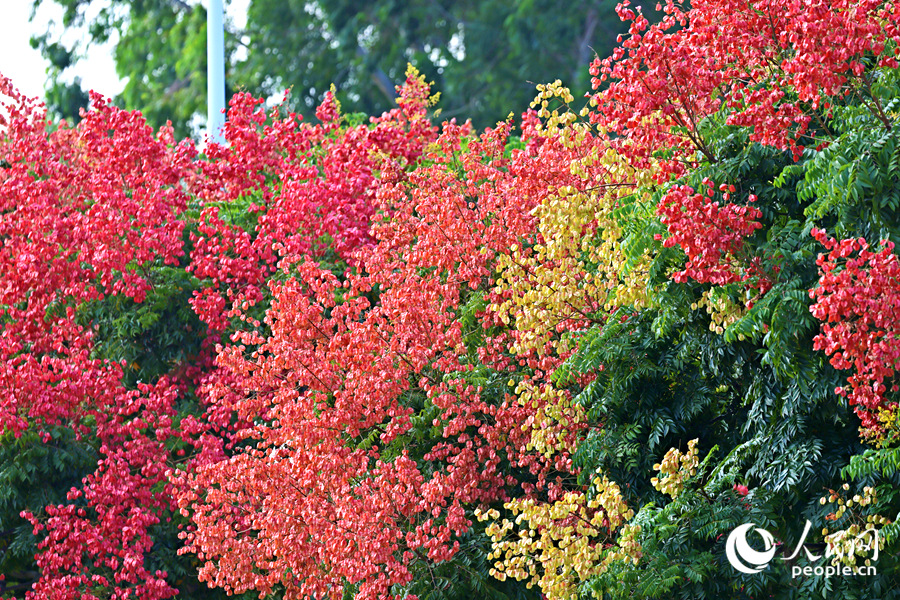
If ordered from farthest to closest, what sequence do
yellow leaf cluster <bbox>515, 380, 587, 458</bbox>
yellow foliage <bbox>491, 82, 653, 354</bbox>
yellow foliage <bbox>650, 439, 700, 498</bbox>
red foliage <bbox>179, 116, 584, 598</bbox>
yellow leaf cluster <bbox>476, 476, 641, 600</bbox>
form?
red foliage <bbox>179, 116, 584, 598</bbox> → yellow leaf cluster <bbox>515, 380, 587, 458</bbox> → yellow foliage <bbox>491, 82, 653, 354</bbox> → yellow leaf cluster <bbox>476, 476, 641, 600</bbox> → yellow foliage <bbox>650, 439, 700, 498</bbox>

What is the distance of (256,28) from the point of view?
32531 mm

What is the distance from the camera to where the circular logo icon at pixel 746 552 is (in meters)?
7.85

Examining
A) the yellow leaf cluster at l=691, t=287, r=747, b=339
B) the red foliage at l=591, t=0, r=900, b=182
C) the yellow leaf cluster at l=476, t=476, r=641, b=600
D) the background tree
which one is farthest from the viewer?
the background tree

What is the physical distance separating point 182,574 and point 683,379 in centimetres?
582

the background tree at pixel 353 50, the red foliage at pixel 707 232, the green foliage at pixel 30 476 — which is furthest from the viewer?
the background tree at pixel 353 50

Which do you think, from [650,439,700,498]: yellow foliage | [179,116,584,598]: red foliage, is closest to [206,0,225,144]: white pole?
[179,116,584,598]: red foliage

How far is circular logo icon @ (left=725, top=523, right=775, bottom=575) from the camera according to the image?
785cm

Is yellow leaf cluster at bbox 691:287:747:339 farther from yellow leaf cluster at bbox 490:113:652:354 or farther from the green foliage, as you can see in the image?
the green foliage

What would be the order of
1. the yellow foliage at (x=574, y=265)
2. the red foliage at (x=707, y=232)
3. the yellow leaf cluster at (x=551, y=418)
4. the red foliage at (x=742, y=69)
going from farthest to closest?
the yellow leaf cluster at (x=551, y=418)
the yellow foliage at (x=574, y=265)
the red foliage at (x=707, y=232)
the red foliage at (x=742, y=69)

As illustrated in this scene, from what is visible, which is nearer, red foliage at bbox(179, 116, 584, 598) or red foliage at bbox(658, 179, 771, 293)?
red foliage at bbox(658, 179, 771, 293)

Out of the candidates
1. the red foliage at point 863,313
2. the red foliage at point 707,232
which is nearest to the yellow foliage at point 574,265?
the red foliage at point 707,232

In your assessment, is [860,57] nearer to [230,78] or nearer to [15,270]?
[15,270]

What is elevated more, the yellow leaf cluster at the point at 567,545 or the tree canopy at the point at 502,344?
the tree canopy at the point at 502,344

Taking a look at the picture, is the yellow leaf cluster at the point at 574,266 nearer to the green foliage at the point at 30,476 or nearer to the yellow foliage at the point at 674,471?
the yellow foliage at the point at 674,471
